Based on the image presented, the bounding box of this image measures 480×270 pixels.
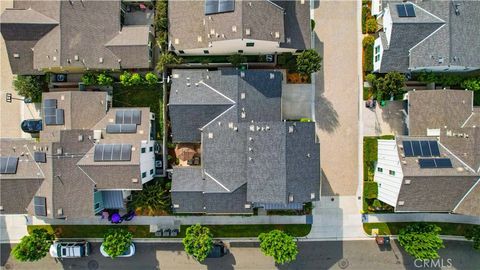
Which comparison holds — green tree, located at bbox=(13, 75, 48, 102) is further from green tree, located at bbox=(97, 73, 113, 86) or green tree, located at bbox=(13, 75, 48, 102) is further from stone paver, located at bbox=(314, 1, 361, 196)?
stone paver, located at bbox=(314, 1, 361, 196)

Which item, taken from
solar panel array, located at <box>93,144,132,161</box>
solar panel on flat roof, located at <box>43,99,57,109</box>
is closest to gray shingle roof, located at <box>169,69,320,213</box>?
solar panel array, located at <box>93,144,132,161</box>

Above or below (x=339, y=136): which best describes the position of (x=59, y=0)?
above

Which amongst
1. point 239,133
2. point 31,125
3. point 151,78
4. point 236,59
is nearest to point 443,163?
point 239,133

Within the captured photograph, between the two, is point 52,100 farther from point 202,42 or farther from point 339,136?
point 339,136

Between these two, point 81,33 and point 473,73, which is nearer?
point 81,33

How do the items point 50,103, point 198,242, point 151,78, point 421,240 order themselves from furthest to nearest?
1. point 151,78
2. point 50,103
3. point 198,242
4. point 421,240

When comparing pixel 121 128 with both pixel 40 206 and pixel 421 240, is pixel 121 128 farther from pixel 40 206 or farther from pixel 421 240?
pixel 421 240

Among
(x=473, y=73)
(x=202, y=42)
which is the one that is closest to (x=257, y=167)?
(x=202, y=42)

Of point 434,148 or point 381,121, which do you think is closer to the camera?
point 434,148

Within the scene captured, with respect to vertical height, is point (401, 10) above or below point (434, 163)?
above
